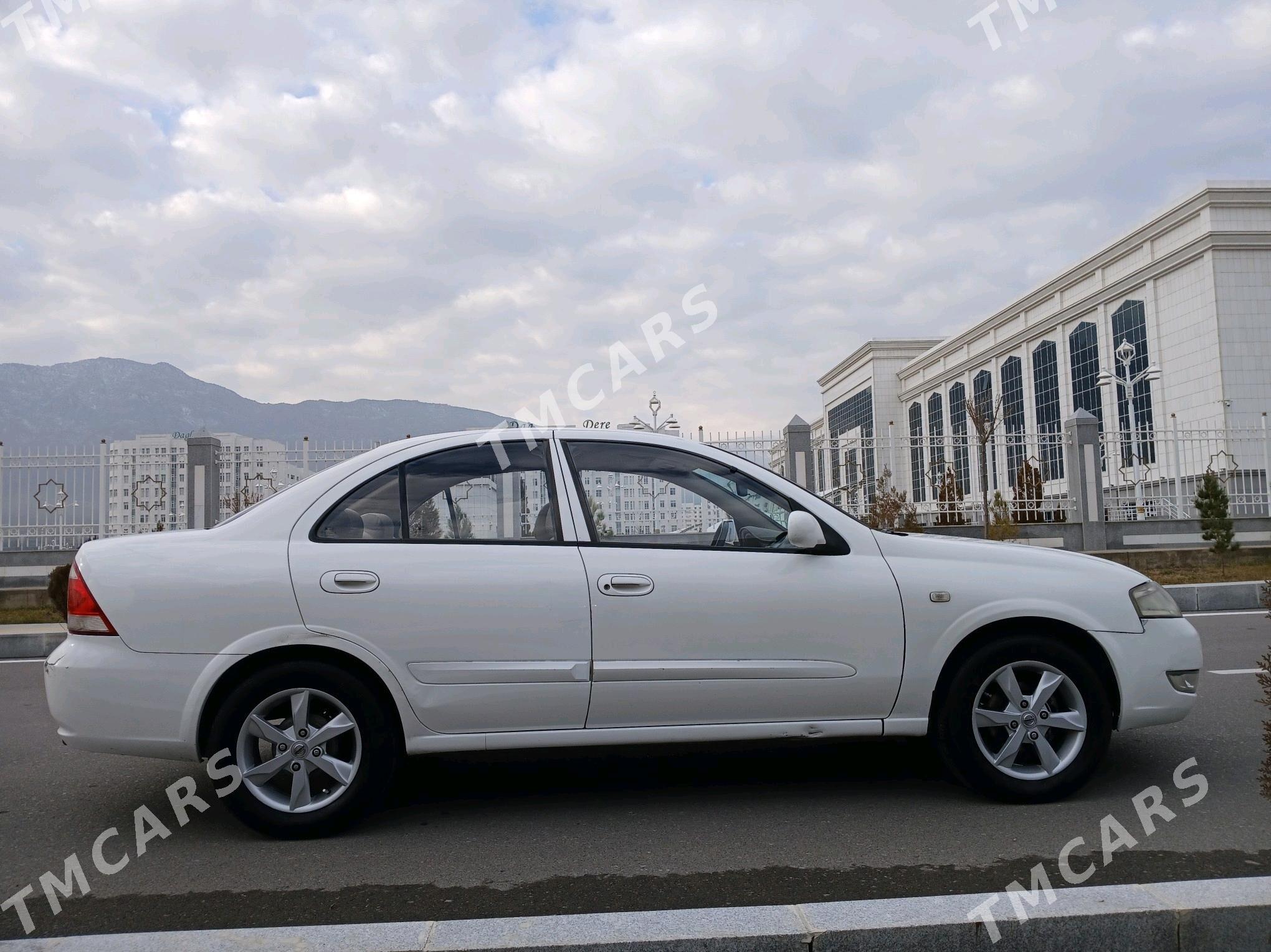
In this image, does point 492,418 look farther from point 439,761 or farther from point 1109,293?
point 1109,293

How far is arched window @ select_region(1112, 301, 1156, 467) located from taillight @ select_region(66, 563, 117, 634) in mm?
40278

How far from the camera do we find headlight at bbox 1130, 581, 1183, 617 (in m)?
4.22

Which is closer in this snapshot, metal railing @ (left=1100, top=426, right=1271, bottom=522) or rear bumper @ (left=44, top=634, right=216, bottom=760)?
rear bumper @ (left=44, top=634, right=216, bottom=760)

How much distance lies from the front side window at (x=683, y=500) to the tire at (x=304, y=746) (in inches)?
45.5

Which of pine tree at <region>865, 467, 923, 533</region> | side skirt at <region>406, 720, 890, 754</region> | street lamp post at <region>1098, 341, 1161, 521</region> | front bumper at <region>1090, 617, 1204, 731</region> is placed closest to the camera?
side skirt at <region>406, 720, 890, 754</region>

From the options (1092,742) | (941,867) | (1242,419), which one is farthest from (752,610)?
(1242,419)

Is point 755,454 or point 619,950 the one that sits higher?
point 755,454

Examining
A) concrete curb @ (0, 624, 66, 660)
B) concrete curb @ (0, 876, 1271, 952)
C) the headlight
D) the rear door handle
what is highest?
the rear door handle

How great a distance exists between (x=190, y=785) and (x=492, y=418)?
2.30 meters

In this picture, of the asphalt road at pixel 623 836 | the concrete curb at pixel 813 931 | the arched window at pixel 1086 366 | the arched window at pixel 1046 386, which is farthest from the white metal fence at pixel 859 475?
the arched window at pixel 1046 386

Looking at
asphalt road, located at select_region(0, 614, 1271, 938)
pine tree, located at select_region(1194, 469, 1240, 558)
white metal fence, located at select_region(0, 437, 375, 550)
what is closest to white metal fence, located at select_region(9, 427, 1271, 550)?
white metal fence, located at select_region(0, 437, 375, 550)

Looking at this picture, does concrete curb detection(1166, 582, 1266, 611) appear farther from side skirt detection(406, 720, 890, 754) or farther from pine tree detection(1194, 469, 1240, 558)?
side skirt detection(406, 720, 890, 754)

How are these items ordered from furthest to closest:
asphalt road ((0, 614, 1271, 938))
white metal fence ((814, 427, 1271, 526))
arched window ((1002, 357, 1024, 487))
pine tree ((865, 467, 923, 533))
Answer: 1. arched window ((1002, 357, 1024, 487))
2. white metal fence ((814, 427, 1271, 526))
3. pine tree ((865, 467, 923, 533))
4. asphalt road ((0, 614, 1271, 938))

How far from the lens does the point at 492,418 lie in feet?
17.0
